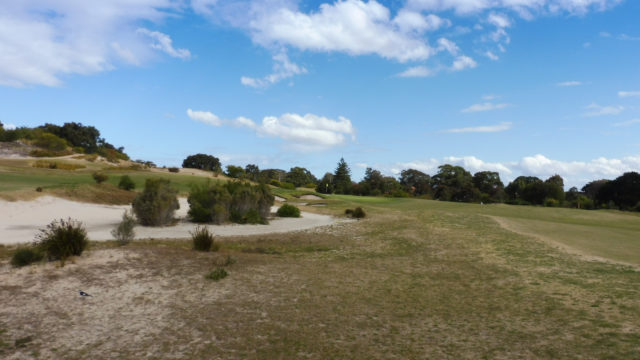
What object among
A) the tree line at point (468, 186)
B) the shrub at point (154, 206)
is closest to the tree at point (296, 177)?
the tree line at point (468, 186)

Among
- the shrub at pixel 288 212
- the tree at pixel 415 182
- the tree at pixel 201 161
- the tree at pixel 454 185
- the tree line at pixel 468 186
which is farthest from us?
the tree at pixel 201 161

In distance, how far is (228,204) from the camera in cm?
2291

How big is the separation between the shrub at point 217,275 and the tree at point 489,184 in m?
69.8

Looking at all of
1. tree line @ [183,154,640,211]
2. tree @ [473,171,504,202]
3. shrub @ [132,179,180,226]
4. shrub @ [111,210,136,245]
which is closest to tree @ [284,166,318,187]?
tree line @ [183,154,640,211]

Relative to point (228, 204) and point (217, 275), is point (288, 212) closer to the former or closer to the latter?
point (228, 204)

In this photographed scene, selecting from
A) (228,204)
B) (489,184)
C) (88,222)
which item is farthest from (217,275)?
(489,184)

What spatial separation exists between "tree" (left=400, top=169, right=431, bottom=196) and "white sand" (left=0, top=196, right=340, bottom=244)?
68303 millimetres

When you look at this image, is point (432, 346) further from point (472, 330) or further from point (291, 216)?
point (291, 216)

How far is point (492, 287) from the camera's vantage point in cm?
945

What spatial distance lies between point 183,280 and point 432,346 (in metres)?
6.05

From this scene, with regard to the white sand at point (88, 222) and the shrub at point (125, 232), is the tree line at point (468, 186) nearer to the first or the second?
the white sand at point (88, 222)

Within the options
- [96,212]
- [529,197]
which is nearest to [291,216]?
[96,212]

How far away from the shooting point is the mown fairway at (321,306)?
19.0 ft

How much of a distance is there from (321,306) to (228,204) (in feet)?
52.7
